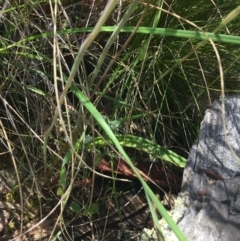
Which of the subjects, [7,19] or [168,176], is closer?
[7,19]

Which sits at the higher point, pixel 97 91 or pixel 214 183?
pixel 97 91

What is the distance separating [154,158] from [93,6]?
50 centimetres

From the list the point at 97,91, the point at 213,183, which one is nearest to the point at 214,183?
the point at 213,183

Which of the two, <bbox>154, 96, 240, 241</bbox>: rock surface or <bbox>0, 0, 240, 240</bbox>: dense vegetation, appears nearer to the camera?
<bbox>154, 96, 240, 241</bbox>: rock surface

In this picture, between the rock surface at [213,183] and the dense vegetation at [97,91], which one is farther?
the dense vegetation at [97,91]

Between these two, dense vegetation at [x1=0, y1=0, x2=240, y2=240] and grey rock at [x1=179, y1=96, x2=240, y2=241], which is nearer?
grey rock at [x1=179, y1=96, x2=240, y2=241]

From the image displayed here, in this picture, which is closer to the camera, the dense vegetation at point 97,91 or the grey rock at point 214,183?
the grey rock at point 214,183

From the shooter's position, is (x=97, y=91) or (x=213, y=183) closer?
(x=213, y=183)

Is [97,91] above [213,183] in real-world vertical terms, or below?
above

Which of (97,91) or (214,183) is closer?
(214,183)

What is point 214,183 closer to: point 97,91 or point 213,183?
point 213,183

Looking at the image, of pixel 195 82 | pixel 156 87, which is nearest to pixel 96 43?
pixel 156 87

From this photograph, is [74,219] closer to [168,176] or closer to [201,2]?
[168,176]

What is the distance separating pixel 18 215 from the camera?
1538 millimetres
